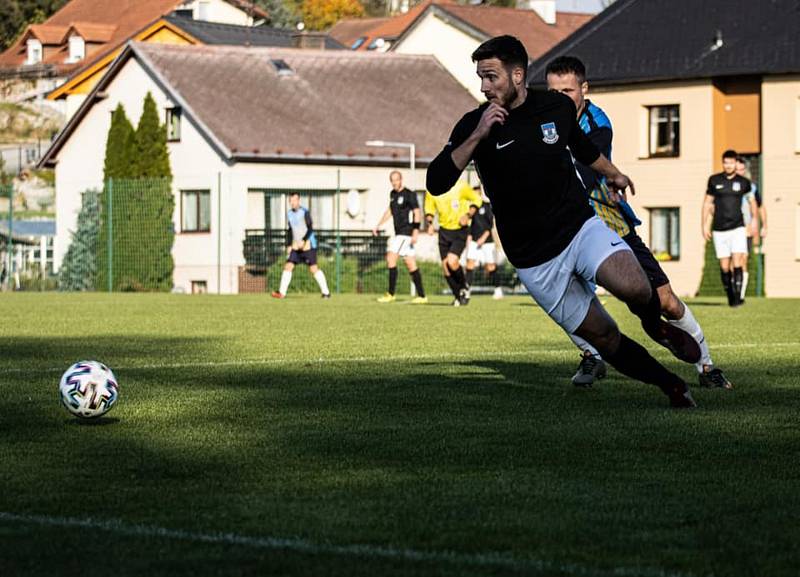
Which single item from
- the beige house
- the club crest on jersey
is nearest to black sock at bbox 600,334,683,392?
the club crest on jersey

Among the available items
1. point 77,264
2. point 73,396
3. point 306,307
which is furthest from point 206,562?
point 77,264

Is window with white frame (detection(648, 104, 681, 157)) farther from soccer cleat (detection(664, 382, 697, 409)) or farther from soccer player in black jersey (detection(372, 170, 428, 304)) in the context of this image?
soccer cleat (detection(664, 382, 697, 409))

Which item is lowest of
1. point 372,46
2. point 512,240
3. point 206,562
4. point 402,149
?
point 206,562

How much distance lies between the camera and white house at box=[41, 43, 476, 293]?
167ft

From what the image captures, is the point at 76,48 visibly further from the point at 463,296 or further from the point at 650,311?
the point at 650,311

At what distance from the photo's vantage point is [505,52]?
29.2 feet

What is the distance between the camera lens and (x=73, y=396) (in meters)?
8.83

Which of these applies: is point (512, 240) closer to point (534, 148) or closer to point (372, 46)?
point (534, 148)

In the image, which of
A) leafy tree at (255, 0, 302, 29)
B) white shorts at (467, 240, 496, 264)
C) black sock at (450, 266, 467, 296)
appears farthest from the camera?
leafy tree at (255, 0, 302, 29)

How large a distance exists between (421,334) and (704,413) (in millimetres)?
8580

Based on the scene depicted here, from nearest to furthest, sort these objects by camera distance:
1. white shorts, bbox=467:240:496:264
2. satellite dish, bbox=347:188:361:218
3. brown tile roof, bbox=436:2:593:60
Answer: white shorts, bbox=467:240:496:264
satellite dish, bbox=347:188:361:218
brown tile roof, bbox=436:2:593:60

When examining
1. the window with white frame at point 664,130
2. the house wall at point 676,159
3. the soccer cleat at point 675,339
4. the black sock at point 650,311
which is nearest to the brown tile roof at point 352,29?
the house wall at point 676,159

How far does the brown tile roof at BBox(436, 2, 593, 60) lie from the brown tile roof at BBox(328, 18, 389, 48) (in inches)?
882

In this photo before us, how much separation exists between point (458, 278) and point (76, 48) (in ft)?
253
